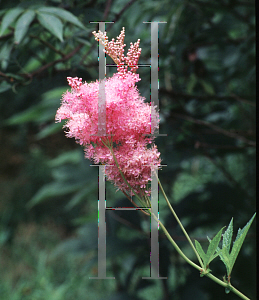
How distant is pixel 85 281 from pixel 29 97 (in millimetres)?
734

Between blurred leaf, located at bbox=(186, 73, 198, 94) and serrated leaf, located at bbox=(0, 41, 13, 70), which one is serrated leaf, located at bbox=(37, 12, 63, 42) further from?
blurred leaf, located at bbox=(186, 73, 198, 94)

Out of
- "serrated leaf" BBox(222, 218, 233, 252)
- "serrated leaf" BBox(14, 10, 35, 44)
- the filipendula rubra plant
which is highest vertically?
"serrated leaf" BBox(14, 10, 35, 44)

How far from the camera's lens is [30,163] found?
1.72m

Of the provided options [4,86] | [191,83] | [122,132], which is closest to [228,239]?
[122,132]

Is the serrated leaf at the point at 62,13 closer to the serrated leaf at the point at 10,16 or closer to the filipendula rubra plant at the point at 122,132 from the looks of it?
the serrated leaf at the point at 10,16

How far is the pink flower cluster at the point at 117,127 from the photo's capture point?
0.27m

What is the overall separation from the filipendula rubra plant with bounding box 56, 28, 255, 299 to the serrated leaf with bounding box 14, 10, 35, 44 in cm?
17

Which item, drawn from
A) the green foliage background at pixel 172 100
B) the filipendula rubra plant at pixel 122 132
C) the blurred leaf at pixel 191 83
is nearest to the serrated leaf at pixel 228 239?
the filipendula rubra plant at pixel 122 132

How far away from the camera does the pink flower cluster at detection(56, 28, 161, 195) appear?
27 cm

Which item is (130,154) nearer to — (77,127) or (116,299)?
(77,127)

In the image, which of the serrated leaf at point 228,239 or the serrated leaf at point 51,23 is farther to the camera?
the serrated leaf at point 51,23

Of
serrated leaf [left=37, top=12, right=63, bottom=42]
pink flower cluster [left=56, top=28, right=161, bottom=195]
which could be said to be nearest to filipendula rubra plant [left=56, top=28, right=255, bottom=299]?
pink flower cluster [left=56, top=28, right=161, bottom=195]

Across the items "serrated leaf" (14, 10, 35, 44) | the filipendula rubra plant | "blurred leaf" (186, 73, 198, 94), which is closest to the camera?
the filipendula rubra plant

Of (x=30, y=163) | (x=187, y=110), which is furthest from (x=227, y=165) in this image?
(x=30, y=163)
